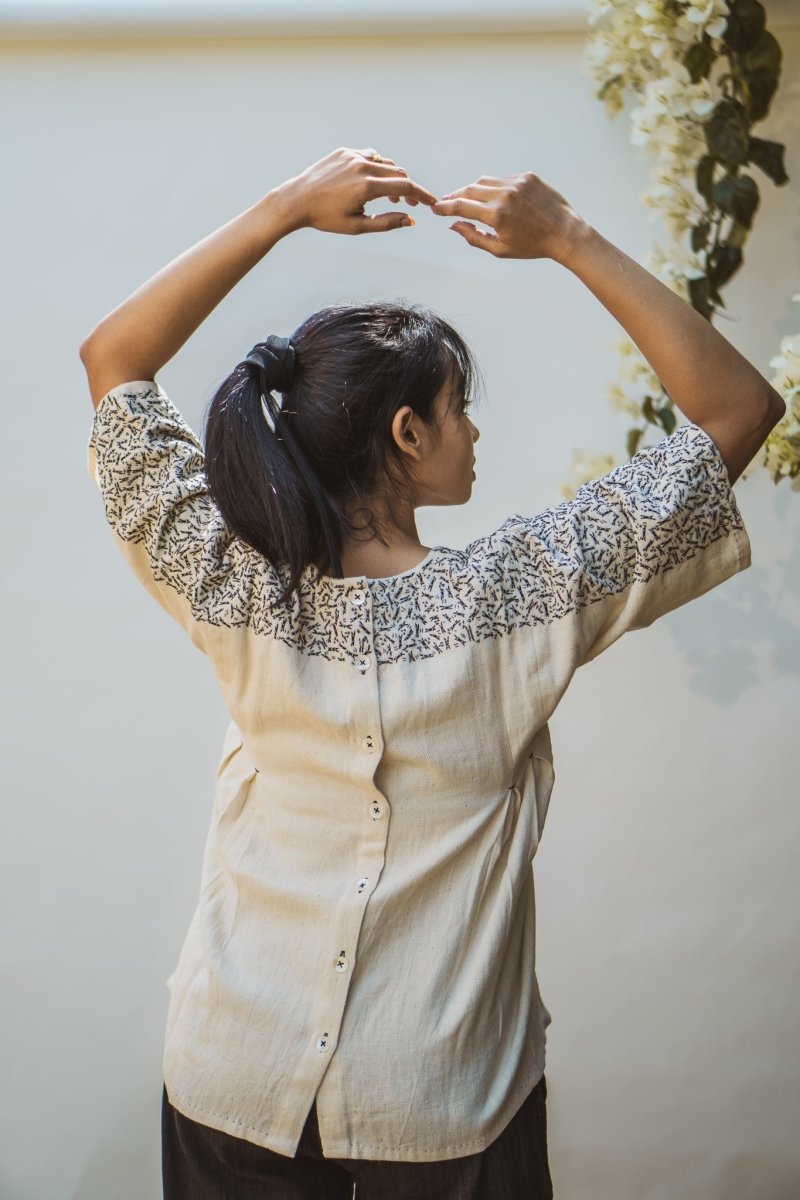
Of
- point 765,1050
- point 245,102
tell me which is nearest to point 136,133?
point 245,102

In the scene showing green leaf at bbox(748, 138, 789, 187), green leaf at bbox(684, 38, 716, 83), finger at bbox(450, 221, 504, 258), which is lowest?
finger at bbox(450, 221, 504, 258)

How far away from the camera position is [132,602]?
189cm

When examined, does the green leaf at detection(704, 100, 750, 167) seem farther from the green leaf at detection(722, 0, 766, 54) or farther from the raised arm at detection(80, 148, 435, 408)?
the raised arm at detection(80, 148, 435, 408)

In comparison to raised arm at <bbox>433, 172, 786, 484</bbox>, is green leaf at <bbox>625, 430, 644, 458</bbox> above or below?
below

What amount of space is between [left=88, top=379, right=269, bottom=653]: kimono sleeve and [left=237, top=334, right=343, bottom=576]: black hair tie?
8 centimetres

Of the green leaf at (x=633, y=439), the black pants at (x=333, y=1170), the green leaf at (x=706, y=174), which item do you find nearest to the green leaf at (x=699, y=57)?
the green leaf at (x=706, y=174)

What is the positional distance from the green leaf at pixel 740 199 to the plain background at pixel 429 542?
0.90 feet

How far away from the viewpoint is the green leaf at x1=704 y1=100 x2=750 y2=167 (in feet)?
5.21

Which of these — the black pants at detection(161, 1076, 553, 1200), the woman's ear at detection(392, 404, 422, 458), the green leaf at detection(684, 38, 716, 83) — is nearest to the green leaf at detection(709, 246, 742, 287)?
the green leaf at detection(684, 38, 716, 83)

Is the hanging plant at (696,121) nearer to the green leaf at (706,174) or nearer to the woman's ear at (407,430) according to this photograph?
the green leaf at (706,174)

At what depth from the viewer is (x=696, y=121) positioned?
1.61 m

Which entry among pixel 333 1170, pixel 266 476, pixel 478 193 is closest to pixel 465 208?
pixel 478 193

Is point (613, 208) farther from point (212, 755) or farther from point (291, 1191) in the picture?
point (291, 1191)

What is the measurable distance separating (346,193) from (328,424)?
212mm
